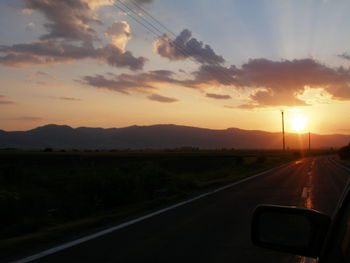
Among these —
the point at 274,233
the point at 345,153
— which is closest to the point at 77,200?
the point at 274,233

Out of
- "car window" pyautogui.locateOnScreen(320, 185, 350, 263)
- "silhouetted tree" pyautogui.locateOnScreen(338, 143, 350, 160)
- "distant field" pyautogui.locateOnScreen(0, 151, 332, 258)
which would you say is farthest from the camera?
"silhouetted tree" pyautogui.locateOnScreen(338, 143, 350, 160)

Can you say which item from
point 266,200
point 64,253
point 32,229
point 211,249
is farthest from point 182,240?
point 266,200

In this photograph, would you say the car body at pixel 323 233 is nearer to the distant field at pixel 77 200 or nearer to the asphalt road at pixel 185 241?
the asphalt road at pixel 185 241

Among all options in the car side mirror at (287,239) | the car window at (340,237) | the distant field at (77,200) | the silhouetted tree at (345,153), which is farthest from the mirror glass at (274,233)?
the silhouetted tree at (345,153)

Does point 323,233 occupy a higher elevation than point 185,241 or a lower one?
higher

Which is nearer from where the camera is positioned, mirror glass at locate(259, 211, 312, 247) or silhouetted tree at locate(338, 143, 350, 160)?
mirror glass at locate(259, 211, 312, 247)

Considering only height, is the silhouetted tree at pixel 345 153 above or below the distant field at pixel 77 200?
above

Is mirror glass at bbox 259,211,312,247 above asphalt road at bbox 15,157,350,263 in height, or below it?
above

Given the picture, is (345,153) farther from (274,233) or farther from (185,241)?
(274,233)

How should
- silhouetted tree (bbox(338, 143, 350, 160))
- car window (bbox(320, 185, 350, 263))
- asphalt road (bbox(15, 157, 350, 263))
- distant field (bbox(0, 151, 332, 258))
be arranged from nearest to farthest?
car window (bbox(320, 185, 350, 263)), asphalt road (bbox(15, 157, 350, 263)), distant field (bbox(0, 151, 332, 258)), silhouetted tree (bbox(338, 143, 350, 160))

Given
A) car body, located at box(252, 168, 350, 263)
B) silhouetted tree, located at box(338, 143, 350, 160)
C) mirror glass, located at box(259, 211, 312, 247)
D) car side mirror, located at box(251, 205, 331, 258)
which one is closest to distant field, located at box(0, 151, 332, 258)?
mirror glass, located at box(259, 211, 312, 247)

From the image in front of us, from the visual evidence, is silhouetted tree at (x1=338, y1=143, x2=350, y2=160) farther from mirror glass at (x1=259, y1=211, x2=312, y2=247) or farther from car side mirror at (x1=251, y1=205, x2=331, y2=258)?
car side mirror at (x1=251, y1=205, x2=331, y2=258)

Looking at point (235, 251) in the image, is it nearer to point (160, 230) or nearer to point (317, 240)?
point (160, 230)

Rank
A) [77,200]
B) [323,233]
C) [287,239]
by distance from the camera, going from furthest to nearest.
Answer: [77,200], [287,239], [323,233]
